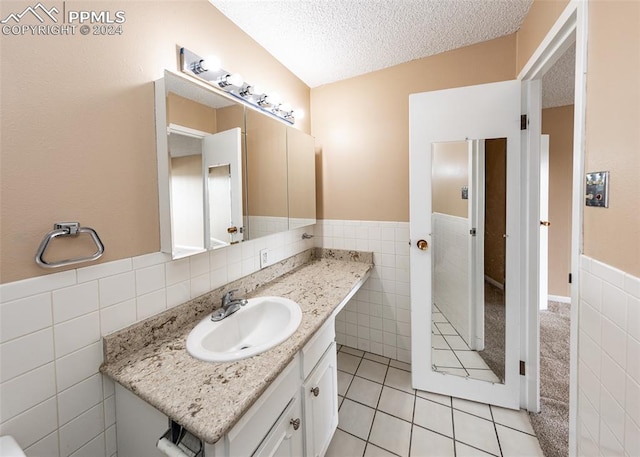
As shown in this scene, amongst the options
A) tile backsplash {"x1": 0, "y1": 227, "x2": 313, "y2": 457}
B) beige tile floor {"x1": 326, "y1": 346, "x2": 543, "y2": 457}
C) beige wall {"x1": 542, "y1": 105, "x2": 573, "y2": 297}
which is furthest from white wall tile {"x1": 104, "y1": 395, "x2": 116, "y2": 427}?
beige wall {"x1": 542, "y1": 105, "x2": 573, "y2": 297}

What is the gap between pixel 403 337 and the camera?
198cm

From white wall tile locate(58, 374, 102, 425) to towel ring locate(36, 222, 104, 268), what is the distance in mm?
400

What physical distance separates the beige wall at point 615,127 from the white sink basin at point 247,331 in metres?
1.10

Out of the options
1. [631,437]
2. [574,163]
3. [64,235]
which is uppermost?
[574,163]

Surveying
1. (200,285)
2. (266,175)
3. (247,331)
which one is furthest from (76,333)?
(266,175)

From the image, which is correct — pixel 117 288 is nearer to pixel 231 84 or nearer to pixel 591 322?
pixel 231 84

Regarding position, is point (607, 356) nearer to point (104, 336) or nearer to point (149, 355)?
point (149, 355)

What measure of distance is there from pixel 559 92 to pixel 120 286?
376 centimetres

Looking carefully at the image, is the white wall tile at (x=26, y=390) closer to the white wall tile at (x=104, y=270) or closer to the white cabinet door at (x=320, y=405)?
the white wall tile at (x=104, y=270)

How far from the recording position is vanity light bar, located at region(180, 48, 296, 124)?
1.15 m

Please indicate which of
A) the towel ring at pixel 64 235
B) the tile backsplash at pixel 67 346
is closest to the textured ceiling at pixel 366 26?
the towel ring at pixel 64 235

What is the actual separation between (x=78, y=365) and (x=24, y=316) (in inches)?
8.9

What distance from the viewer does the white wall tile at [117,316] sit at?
854mm

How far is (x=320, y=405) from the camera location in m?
1.15
